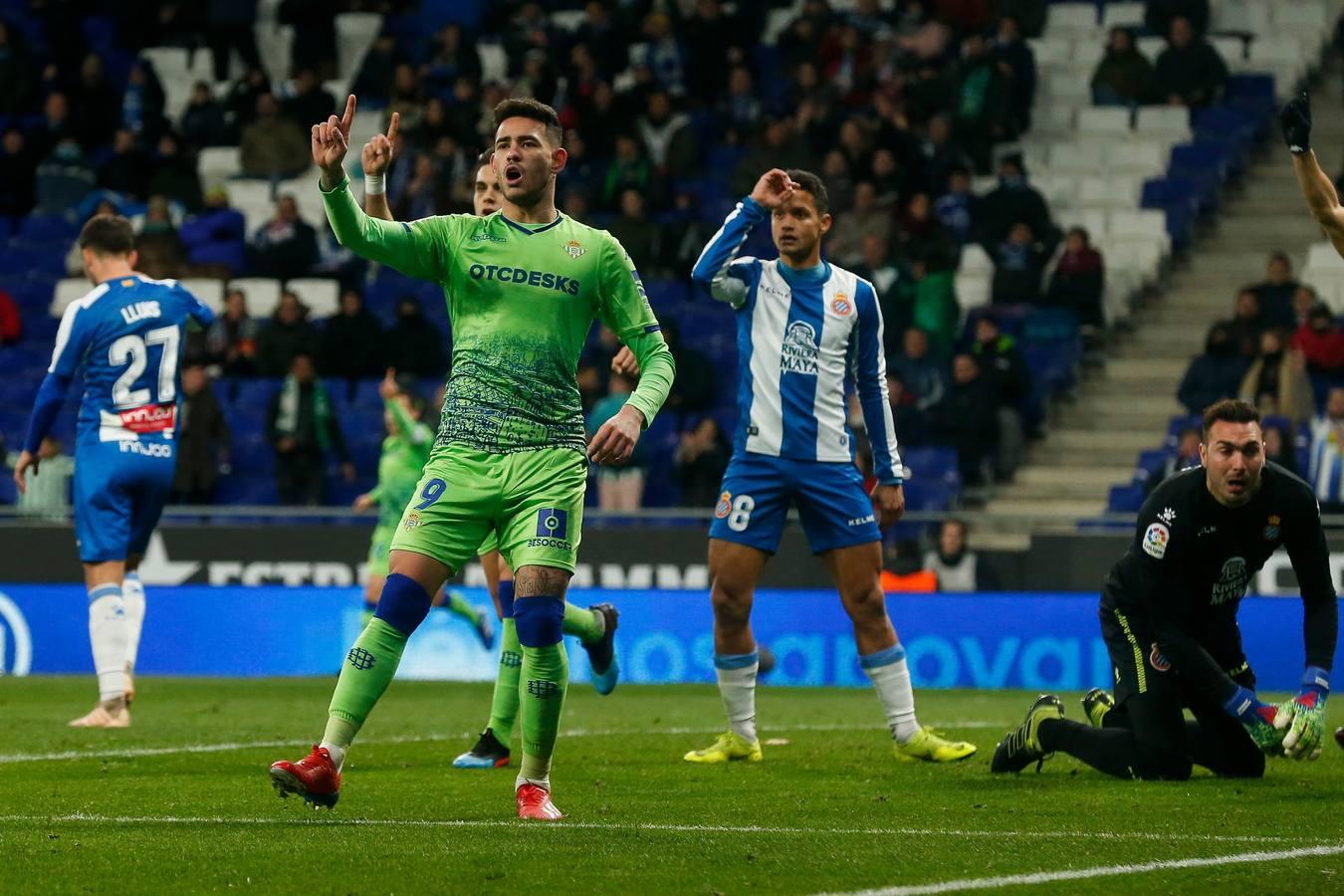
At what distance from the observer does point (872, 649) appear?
962cm

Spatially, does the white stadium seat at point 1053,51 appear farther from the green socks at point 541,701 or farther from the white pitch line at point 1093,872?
the white pitch line at point 1093,872

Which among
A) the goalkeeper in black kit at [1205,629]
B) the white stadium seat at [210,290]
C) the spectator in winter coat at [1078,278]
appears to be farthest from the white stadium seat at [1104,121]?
the goalkeeper in black kit at [1205,629]

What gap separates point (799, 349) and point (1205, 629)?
2.22m

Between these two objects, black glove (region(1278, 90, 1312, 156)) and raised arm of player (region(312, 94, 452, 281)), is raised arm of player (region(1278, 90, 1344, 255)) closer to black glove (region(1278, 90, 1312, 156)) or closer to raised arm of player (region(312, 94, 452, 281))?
black glove (region(1278, 90, 1312, 156))

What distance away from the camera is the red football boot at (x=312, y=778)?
21.4ft

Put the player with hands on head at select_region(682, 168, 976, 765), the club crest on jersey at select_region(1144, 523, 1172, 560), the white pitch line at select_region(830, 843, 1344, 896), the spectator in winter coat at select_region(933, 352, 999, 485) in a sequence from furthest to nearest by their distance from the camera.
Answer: the spectator in winter coat at select_region(933, 352, 999, 485), the player with hands on head at select_region(682, 168, 976, 765), the club crest on jersey at select_region(1144, 523, 1172, 560), the white pitch line at select_region(830, 843, 1344, 896)

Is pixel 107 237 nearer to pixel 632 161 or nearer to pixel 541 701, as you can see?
pixel 541 701

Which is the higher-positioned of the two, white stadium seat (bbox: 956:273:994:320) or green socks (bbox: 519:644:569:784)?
white stadium seat (bbox: 956:273:994:320)

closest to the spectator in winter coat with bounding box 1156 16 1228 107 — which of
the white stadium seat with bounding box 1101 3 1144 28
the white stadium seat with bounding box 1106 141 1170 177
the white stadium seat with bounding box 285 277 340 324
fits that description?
the white stadium seat with bounding box 1106 141 1170 177

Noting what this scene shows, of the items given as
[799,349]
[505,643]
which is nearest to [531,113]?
[505,643]

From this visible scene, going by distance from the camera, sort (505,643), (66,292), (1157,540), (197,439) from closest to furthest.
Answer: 1. (1157,540)
2. (505,643)
3. (197,439)
4. (66,292)

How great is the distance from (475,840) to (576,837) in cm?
31

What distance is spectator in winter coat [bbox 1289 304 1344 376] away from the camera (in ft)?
58.6

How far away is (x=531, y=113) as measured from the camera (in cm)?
705
